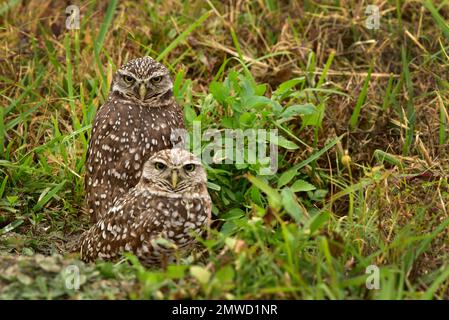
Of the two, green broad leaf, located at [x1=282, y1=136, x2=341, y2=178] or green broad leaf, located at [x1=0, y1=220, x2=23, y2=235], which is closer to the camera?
green broad leaf, located at [x1=0, y1=220, x2=23, y2=235]

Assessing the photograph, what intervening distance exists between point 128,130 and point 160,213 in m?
0.73

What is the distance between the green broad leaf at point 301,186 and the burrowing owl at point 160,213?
0.64 m

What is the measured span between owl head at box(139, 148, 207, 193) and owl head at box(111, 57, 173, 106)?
610 mm

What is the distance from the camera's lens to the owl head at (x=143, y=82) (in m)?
5.47

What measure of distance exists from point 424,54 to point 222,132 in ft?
5.89

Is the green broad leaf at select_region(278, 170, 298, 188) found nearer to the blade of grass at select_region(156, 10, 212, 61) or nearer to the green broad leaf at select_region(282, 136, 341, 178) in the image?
the green broad leaf at select_region(282, 136, 341, 178)

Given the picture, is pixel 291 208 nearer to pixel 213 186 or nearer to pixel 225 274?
pixel 225 274

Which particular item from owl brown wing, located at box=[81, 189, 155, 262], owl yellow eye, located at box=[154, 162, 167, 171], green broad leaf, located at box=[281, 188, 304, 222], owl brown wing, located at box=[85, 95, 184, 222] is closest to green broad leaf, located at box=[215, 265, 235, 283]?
green broad leaf, located at box=[281, 188, 304, 222]

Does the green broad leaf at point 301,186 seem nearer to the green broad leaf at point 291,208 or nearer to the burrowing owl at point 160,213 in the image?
the burrowing owl at point 160,213

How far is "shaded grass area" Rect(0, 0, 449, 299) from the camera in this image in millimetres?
4113

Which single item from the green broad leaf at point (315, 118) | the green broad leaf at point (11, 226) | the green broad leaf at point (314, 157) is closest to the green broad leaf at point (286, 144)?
the green broad leaf at point (314, 157)

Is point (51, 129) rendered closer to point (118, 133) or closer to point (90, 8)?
point (118, 133)

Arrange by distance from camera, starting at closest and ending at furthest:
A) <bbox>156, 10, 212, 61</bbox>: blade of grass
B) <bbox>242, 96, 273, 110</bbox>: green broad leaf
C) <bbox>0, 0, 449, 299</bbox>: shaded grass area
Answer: <bbox>0, 0, 449, 299</bbox>: shaded grass area, <bbox>242, 96, 273, 110</bbox>: green broad leaf, <bbox>156, 10, 212, 61</bbox>: blade of grass

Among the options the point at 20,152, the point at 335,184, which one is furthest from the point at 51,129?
the point at 335,184
